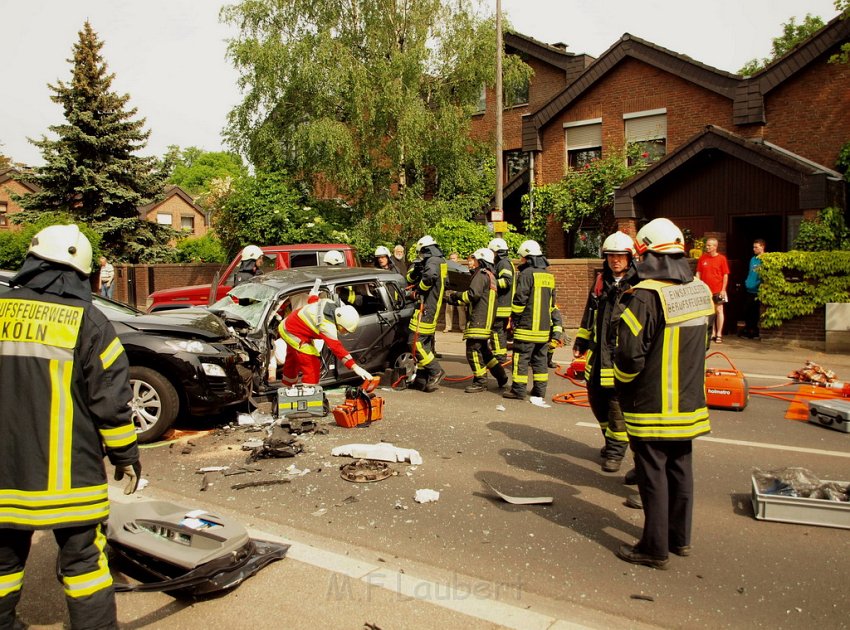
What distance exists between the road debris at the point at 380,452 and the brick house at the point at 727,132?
12006 millimetres

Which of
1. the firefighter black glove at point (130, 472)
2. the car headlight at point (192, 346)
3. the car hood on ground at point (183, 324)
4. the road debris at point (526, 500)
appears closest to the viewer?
the firefighter black glove at point (130, 472)

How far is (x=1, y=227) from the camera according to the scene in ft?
152

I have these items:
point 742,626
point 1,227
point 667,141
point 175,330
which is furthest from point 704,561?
point 1,227

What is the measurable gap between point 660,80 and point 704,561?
18886mm

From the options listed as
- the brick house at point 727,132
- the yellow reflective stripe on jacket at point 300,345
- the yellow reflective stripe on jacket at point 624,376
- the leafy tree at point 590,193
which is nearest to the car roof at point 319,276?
the yellow reflective stripe on jacket at point 300,345

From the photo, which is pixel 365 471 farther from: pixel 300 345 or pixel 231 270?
pixel 231 270

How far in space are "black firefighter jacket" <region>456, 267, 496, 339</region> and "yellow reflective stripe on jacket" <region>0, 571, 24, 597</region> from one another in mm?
6576

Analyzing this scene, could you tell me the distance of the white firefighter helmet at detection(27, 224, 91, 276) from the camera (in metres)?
3.23

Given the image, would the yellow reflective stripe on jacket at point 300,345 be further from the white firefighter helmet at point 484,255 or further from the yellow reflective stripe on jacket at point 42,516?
the yellow reflective stripe on jacket at point 42,516

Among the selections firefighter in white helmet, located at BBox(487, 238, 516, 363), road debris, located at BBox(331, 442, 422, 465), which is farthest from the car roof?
road debris, located at BBox(331, 442, 422, 465)

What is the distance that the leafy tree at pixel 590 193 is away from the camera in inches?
805

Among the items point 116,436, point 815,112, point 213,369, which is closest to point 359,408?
point 213,369

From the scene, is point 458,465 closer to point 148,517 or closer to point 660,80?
point 148,517

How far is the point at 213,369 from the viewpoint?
7.07 metres
